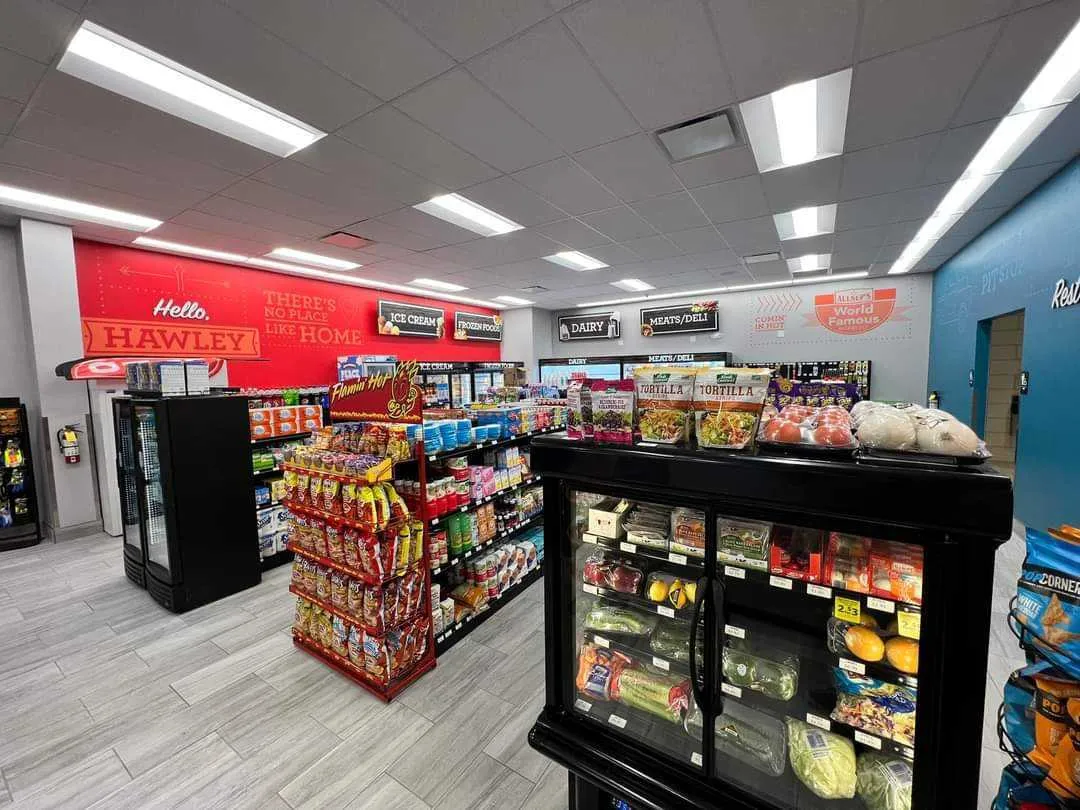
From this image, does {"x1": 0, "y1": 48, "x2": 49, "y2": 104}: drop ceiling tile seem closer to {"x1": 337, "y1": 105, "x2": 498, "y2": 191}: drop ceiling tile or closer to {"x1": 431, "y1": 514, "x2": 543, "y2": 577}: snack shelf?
{"x1": 337, "y1": 105, "x2": 498, "y2": 191}: drop ceiling tile

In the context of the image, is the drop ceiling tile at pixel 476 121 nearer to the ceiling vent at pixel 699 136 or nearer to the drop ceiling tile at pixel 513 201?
the drop ceiling tile at pixel 513 201

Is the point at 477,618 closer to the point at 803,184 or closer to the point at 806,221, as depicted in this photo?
the point at 803,184

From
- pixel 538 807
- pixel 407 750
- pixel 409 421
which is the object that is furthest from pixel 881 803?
pixel 409 421

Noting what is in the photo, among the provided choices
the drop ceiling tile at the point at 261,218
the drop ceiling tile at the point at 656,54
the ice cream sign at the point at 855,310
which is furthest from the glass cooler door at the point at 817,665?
the ice cream sign at the point at 855,310

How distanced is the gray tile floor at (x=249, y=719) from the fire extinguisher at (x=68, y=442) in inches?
81.5

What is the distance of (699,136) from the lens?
Answer: 3.13 m

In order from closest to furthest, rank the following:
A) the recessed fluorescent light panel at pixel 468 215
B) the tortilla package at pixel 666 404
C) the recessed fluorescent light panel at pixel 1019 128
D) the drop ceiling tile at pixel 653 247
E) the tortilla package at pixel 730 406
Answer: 1. the tortilla package at pixel 730 406
2. the tortilla package at pixel 666 404
3. the recessed fluorescent light panel at pixel 1019 128
4. the recessed fluorescent light panel at pixel 468 215
5. the drop ceiling tile at pixel 653 247

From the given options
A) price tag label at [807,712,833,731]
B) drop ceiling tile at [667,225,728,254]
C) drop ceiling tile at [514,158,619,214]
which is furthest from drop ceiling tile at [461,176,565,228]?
price tag label at [807,712,833,731]

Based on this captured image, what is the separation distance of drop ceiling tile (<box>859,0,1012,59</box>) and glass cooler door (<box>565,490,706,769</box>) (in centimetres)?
250

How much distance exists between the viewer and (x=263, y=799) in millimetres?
1936

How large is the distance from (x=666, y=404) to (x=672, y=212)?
387cm

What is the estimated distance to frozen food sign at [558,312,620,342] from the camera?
1088 centimetres

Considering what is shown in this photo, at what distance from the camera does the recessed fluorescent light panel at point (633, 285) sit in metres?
Answer: 8.16

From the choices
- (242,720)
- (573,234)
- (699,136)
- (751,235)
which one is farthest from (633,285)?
(242,720)
